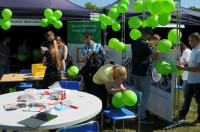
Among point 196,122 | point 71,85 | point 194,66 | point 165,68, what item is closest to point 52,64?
point 71,85

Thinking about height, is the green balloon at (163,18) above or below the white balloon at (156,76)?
above

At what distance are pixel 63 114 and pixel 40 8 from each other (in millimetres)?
5237

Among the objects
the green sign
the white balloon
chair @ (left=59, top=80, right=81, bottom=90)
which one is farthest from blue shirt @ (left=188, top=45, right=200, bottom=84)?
the green sign

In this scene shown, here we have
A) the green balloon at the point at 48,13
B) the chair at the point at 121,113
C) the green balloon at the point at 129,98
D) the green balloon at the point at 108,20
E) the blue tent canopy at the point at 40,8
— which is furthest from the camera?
the blue tent canopy at the point at 40,8

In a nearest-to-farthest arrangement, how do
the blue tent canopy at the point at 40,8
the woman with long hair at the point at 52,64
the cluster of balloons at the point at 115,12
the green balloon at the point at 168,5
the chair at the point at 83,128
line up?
the chair at the point at 83,128 < the green balloon at the point at 168,5 < the woman with long hair at the point at 52,64 < the cluster of balloons at the point at 115,12 < the blue tent canopy at the point at 40,8

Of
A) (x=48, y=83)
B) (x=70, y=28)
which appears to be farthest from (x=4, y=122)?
(x=70, y=28)

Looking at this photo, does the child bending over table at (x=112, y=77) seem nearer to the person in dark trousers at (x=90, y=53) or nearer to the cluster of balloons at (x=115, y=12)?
the person in dark trousers at (x=90, y=53)

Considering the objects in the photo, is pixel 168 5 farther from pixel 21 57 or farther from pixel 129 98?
pixel 21 57

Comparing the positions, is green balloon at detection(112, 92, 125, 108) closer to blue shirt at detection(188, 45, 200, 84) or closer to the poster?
blue shirt at detection(188, 45, 200, 84)

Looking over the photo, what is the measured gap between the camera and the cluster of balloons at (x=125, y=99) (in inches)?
147

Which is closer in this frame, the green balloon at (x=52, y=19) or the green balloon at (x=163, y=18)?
the green balloon at (x=163, y=18)

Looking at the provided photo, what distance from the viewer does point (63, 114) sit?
2980 millimetres

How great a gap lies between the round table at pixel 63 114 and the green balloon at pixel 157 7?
1.66 meters

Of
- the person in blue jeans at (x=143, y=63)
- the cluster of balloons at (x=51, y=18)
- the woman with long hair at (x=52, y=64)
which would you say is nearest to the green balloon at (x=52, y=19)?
the cluster of balloons at (x=51, y=18)
